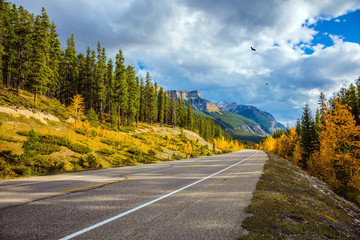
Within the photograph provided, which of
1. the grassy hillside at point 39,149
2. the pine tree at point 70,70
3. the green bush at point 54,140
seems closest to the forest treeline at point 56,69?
the pine tree at point 70,70

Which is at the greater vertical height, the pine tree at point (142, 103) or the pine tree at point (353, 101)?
the pine tree at point (142, 103)

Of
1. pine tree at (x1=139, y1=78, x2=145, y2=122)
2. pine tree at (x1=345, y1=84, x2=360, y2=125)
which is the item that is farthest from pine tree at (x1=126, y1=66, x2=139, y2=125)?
pine tree at (x1=345, y1=84, x2=360, y2=125)

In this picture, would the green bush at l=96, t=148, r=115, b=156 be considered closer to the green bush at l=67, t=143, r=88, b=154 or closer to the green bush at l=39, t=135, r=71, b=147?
the green bush at l=67, t=143, r=88, b=154

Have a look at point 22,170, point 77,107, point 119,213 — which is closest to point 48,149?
point 22,170

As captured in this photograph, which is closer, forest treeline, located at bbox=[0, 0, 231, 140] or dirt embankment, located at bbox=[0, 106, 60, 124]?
dirt embankment, located at bbox=[0, 106, 60, 124]

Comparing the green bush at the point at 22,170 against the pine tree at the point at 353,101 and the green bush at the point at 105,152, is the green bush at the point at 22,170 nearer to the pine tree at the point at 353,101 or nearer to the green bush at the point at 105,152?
the green bush at the point at 105,152

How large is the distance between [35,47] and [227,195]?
43825 mm

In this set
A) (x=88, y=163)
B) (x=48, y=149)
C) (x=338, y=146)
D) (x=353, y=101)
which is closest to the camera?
(x=48, y=149)

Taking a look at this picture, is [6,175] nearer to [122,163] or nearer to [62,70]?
[122,163]

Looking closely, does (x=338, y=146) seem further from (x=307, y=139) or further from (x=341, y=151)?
(x=307, y=139)

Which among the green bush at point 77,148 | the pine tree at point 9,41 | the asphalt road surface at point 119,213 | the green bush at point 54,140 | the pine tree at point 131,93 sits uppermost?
the pine tree at point 9,41

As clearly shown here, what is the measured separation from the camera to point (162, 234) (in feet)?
10.9

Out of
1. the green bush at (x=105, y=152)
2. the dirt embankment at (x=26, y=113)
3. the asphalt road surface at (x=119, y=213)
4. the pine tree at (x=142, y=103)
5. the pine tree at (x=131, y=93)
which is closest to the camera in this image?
the asphalt road surface at (x=119, y=213)

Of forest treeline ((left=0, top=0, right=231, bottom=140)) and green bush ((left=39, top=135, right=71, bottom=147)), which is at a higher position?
forest treeline ((left=0, top=0, right=231, bottom=140))
